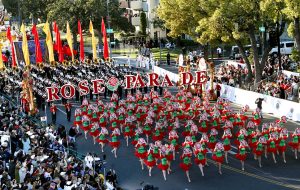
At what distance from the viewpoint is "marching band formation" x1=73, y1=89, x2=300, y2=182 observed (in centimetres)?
2025

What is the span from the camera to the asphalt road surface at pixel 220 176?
19.3m

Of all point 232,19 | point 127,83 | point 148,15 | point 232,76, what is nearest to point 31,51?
point 148,15

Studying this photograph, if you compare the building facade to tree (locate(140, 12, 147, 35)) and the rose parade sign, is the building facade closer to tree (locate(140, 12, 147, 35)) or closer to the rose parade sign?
tree (locate(140, 12, 147, 35))

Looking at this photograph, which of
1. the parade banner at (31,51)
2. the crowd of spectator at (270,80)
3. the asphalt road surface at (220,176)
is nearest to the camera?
the asphalt road surface at (220,176)

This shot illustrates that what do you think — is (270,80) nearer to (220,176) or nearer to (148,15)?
(220,176)

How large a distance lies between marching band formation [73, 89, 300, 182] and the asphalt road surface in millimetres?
275

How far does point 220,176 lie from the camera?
2028cm

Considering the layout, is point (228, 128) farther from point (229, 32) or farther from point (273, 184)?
point (229, 32)

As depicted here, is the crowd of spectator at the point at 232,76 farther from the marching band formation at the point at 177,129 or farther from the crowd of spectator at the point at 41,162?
the crowd of spectator at the point at 41,162

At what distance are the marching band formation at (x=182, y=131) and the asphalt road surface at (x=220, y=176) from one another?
275 millimetres

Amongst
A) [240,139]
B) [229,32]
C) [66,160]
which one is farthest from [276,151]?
[229,32]

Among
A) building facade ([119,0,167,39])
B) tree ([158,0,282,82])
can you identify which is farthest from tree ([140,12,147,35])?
tree ([158,0,282,82])

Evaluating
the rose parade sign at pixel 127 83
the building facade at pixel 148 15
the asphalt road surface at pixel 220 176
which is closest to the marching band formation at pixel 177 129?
the asphalt road surface at pixel 220 176

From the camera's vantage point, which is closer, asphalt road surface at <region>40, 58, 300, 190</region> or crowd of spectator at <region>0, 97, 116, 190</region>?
crowd of spectator at <region>0, 97, 116, 190</region>
